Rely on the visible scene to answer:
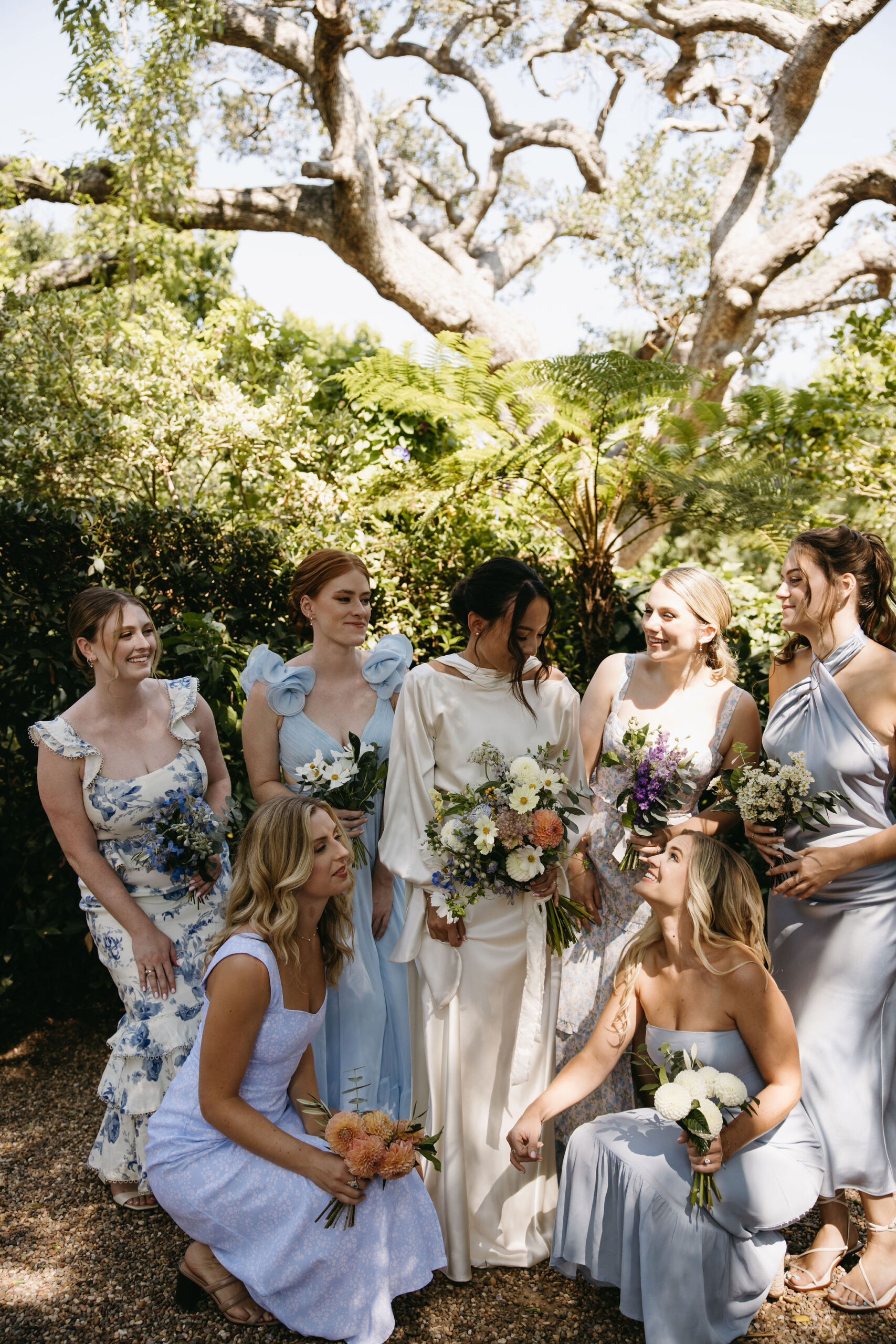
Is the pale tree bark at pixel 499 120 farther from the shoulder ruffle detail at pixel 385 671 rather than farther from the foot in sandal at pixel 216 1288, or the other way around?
the foot in sandal at pixel 216 1288

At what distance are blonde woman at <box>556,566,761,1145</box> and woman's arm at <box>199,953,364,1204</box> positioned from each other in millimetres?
1076

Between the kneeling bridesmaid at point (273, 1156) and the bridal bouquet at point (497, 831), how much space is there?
311 millimetres

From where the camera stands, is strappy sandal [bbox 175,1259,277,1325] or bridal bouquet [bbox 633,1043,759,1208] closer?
bridal bouquet [bbox 633,1043,759,1208]

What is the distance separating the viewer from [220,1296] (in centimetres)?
265

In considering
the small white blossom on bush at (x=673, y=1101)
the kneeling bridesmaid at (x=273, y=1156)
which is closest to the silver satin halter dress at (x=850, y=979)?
the small white blossom on bush at (x=673, y=1101)

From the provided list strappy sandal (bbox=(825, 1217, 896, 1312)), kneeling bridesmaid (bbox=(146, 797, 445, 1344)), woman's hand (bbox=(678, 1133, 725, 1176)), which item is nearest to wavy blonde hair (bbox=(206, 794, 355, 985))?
kneeling bridesmaid (bbox=(146, 797, 445, 1344))

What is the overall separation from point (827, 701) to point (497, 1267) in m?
2.07

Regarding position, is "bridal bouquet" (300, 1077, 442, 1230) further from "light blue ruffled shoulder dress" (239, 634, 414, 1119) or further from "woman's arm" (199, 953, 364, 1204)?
"light blue ruffled shoulder dress" (239, 634, 414, 1119)

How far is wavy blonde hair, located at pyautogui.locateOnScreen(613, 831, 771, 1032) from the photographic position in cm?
271

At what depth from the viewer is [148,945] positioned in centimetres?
320

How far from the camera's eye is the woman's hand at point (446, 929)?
293 centimetres

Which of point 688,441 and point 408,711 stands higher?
point 688,441

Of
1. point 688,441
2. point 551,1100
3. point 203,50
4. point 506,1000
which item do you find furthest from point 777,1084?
point 203,50

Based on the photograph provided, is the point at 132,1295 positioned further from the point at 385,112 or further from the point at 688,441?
the point at 385,112
